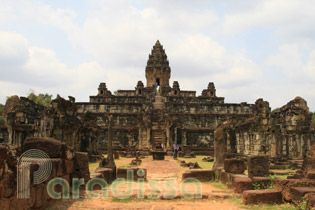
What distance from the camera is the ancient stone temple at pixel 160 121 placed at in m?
17.0

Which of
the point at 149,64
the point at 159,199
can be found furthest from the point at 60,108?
the point at 149,64

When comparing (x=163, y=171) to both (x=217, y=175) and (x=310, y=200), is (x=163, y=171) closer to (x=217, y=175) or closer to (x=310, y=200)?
(x=217, y=175)

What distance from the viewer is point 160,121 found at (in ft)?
102

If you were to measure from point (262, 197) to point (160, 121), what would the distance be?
2441 cm

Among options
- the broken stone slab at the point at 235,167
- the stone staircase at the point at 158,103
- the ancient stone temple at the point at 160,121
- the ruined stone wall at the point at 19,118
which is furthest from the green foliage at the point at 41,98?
the broken stone slab at the point at 235,167

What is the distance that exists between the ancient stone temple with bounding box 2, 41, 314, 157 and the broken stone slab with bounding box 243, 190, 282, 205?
10.1m

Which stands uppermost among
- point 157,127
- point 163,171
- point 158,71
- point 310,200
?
point 158,71

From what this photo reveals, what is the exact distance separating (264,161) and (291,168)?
725 cm

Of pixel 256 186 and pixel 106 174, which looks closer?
pixel 256 186

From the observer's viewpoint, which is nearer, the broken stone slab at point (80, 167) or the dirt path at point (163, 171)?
the broken stone slab at point (80, 167)

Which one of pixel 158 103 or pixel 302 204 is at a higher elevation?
pixel 158 103

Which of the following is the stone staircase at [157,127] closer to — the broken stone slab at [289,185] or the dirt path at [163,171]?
the dirt path at [163,171]

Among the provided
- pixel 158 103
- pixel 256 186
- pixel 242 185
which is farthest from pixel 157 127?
pixel 256 186

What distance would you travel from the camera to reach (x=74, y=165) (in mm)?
8719
